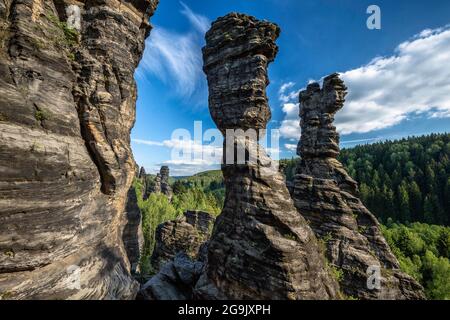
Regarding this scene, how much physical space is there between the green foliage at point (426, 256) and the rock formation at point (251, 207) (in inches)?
1547

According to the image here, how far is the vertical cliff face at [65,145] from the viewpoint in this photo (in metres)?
8.99

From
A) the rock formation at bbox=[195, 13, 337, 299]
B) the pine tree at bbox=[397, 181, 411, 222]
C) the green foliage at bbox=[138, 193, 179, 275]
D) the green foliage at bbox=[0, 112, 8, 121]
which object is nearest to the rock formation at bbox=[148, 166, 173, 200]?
the green foliage at bbox=[138, 193, 179, 275]

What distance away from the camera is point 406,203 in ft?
298

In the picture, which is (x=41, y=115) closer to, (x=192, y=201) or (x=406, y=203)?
(x=192, y=201)

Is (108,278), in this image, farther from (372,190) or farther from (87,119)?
(372,190)

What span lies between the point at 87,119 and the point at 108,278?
890cm

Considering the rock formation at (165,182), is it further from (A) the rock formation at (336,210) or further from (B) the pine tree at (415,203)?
(B) the pine tree at (415,203)

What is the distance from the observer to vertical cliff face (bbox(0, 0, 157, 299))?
8992 millimetres

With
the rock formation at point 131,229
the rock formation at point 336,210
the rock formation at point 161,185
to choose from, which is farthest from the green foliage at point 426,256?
the rock formation at point 161,185

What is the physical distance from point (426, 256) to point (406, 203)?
5325 cm

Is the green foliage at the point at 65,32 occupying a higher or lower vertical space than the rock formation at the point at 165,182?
higher

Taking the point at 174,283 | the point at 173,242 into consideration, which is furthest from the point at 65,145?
A: the point at 173,242
